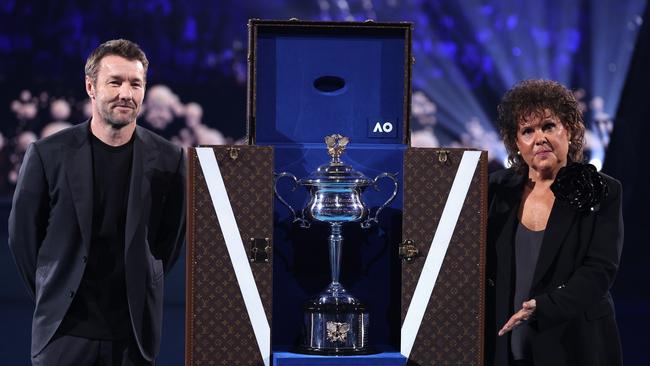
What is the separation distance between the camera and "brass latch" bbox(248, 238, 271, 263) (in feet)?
13.0

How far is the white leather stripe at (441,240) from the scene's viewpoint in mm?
4020

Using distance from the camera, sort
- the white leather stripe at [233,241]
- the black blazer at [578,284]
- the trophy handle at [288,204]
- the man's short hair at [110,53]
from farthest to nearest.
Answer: the trophy handle at [288,204] < the white leather stripe at [233,241] < the man's short hair at [110,53] < the black blazer at [578,284]

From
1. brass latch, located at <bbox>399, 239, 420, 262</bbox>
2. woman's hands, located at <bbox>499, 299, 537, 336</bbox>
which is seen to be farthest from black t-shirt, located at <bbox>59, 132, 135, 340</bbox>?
woman's hands, located at <bbox>499, 299, 537, 336</bbox>

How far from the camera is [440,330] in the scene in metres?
4.04

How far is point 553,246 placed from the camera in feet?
12.0

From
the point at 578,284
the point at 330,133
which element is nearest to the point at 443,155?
the point at 330,133

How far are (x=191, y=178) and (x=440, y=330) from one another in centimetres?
99

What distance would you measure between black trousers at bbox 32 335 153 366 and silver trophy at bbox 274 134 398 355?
2.26 ft

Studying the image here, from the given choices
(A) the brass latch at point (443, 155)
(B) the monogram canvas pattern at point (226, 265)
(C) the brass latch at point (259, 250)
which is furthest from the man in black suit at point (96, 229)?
(A) the brass latch at point (443, 155)

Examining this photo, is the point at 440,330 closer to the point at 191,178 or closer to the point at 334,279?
the point at 334,279

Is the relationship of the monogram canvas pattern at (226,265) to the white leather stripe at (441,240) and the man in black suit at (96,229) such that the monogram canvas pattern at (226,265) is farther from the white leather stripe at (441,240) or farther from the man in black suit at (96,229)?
the white leather stripe at (441,240)

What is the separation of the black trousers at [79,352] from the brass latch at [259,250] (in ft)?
1.78

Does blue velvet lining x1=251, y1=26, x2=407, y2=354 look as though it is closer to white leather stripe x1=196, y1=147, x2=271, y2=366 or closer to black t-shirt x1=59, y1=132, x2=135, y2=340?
white leather stripe x1=196, y1=147, x2=271, y2=366

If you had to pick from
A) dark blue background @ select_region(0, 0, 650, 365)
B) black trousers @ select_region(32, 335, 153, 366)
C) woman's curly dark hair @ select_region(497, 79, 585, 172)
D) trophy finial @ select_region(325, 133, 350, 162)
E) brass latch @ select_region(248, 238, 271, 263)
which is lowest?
black trousers @ select_region(32, 335, 153, 366)
